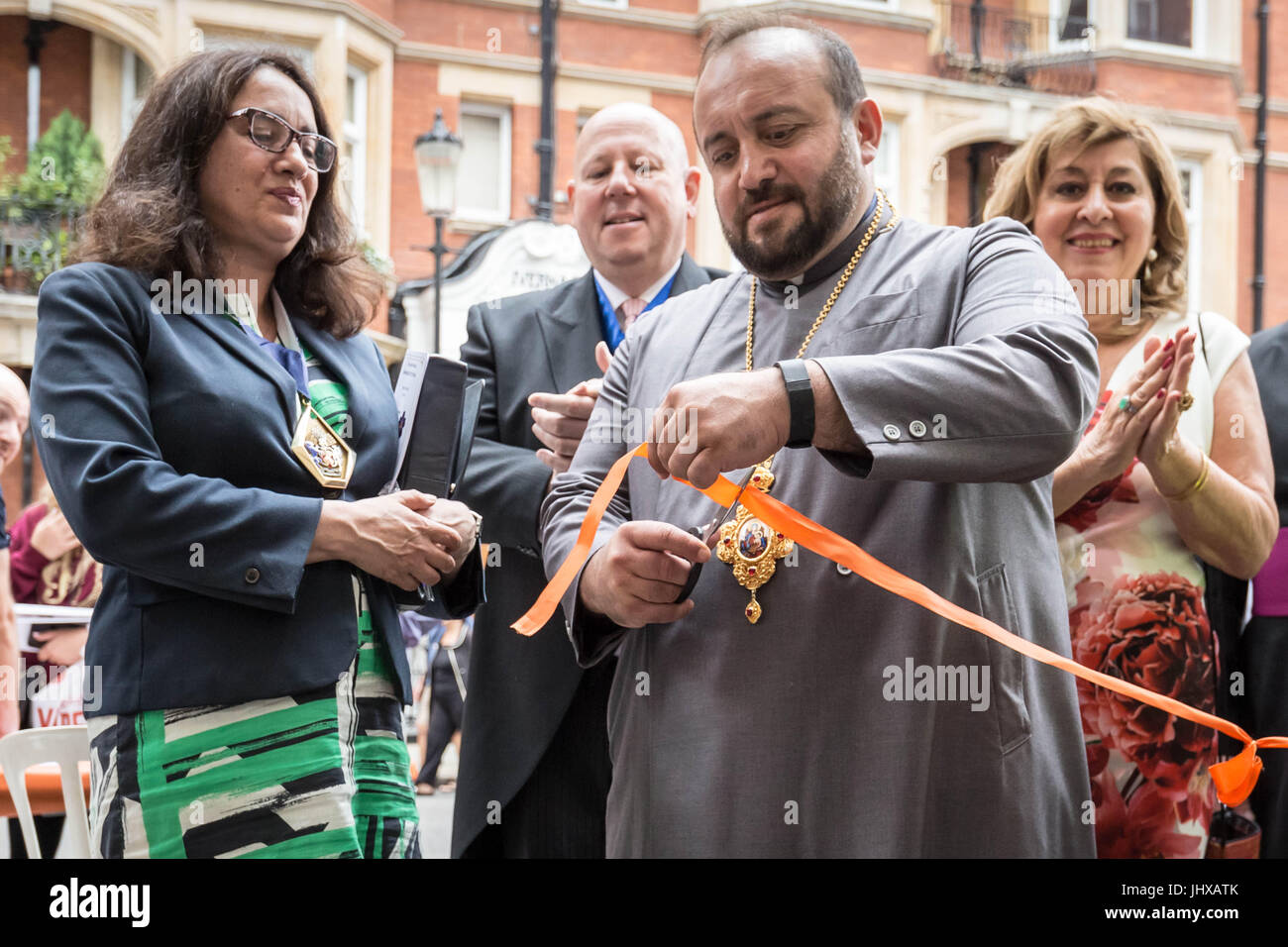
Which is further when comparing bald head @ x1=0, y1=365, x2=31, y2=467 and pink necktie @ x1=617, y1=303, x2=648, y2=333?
bald head @ x1=0, y1=365, x2=31, y2=467

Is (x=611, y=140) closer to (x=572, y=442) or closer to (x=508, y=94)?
(x=572, y=442)

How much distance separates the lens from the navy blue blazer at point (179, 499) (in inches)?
105

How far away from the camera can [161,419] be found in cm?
279

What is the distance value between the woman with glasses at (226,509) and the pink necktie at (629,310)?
3.12ft

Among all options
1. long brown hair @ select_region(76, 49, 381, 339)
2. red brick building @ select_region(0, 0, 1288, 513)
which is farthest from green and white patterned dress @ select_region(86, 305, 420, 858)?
red brick building @ select_region(0, 0, 1288, 513)

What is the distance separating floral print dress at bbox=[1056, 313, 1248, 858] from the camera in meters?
3.21

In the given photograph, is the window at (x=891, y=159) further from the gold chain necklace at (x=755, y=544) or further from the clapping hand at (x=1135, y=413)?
the gold chain necklace at (x=755, y=544)

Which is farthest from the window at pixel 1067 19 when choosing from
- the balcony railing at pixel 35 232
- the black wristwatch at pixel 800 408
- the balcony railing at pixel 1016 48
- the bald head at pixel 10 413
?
the black wristwatch at pixel 800 408

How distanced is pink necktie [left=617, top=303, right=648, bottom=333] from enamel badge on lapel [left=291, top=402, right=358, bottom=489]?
114cm

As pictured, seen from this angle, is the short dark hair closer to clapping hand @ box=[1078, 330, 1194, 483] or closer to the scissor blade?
the scissor blade

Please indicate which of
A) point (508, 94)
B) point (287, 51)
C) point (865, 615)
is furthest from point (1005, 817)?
point (508, 94)

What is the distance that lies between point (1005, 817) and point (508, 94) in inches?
703

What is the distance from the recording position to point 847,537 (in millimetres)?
2396

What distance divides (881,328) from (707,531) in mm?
462
